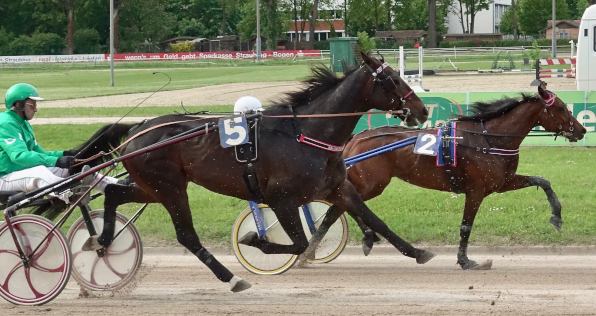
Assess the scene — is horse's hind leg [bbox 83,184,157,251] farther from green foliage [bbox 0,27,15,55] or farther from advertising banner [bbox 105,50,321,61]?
green foliage [bbox 0,27,15,55]

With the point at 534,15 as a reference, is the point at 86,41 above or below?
below

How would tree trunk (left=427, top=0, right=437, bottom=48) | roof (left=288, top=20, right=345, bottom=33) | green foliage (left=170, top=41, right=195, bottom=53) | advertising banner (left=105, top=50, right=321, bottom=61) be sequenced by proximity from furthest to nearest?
roof (left=288, top=20, right=345, bottom=33) → green foliage (left=170, top=41, right=195, bottom=53) → tree trunk (left=427, top=0, right=437, bottom=48) → advertising banner (left=105, top=50, right=321, bottom=61)

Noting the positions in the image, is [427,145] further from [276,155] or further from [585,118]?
[585,118]

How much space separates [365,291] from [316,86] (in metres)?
1.67

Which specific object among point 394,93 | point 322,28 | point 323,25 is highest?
point 323,25

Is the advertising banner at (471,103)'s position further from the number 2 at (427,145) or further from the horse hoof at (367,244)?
the horse hoof at (367,244)

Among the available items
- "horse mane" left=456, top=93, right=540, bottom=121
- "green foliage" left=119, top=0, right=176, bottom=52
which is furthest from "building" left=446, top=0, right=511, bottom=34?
"horse mane" left=456, top=93, right=540, bottom=121

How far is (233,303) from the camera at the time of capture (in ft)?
18.5

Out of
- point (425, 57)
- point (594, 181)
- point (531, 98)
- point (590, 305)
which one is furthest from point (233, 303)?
point (425, 57)

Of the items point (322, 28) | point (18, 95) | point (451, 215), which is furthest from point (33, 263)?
point (322, 28)

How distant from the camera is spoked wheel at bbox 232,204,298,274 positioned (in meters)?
6.64

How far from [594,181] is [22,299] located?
24.6 feet

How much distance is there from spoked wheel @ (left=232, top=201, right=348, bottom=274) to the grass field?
0.83 meters

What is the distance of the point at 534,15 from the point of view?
7150cm
